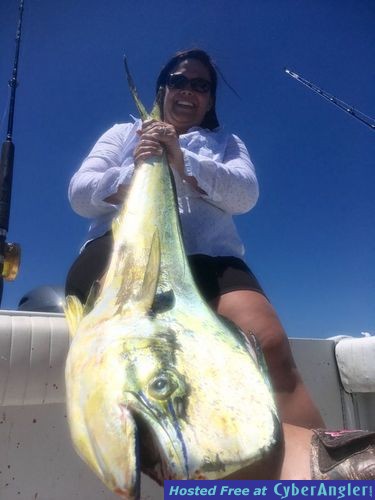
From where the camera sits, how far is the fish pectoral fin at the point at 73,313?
3.67ft

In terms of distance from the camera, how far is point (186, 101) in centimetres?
203

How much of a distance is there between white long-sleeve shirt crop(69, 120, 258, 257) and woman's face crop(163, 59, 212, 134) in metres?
0.13

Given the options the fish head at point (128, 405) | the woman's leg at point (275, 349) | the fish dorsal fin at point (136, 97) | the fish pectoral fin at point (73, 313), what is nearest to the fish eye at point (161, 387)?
the fish head at point (128, 405)

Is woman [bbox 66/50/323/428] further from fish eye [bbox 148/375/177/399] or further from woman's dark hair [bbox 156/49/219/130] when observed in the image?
fish eye [bbox 148/375/177/399]

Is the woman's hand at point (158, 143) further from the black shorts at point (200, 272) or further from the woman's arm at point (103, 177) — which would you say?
the black shorts at point (200, 272)

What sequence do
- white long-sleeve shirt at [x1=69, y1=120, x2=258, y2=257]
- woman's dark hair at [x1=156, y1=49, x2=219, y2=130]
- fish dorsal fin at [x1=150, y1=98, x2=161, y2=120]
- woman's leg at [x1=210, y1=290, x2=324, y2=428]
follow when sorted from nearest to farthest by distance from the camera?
woman's leg at [x1=210, y1=290, x2=324, y2=428] < white long-sleeve shirt at [x1=69, y1=120, x2=258, y2=257] < fish dorsal fin at [x1=150, y1=98, x2=161, y2=120] < woman's dark hair at [x1=156, y1=49, x2=219, y2=130]

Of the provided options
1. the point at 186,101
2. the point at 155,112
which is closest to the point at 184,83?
the point at 186,101

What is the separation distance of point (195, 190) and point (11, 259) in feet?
5.34

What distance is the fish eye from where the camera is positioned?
0.75m

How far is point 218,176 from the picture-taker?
1661 millimetres

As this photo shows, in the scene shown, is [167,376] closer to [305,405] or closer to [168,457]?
[168,457]

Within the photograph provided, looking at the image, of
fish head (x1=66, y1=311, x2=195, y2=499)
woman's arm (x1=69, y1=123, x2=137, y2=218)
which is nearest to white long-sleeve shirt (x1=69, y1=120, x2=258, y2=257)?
woman's arm (x1=69, y1=123, x2=137, y2=218)

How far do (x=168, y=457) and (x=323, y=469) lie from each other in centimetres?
31

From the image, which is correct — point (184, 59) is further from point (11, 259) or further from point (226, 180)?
point (11, 259)
